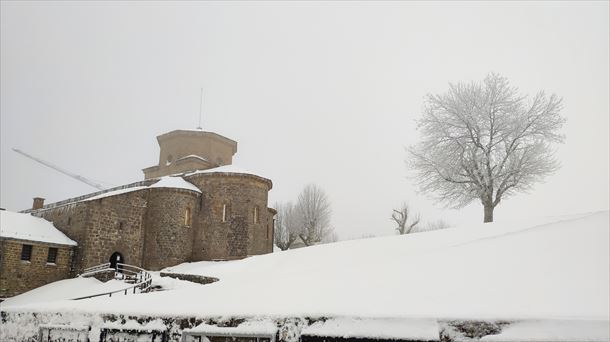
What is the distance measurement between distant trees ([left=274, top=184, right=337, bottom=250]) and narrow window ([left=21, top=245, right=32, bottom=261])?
26.5 meters

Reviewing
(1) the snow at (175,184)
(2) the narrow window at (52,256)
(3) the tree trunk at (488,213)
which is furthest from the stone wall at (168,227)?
(3) the tree trunk at (488,213)

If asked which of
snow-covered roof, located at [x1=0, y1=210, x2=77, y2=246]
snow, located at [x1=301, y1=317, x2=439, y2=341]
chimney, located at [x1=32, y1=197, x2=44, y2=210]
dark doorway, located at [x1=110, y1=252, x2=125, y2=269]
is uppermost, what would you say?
chimney, located at [x1=32, y1=197, x2=44, y2=210]

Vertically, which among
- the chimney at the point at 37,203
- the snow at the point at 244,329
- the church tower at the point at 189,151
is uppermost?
the church tower at the point at 189,151

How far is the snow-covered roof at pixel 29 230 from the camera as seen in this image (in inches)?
968

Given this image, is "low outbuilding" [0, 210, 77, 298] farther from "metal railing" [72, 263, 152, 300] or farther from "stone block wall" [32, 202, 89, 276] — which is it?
"metal railing" [72, 263, 152, 300]

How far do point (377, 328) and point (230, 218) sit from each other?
943 inches

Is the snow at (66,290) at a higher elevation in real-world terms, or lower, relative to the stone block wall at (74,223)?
lower

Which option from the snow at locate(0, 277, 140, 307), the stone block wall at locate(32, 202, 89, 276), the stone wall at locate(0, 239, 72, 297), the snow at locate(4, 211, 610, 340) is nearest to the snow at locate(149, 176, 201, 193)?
the stone block wall at locate(32, 202, 89, 276)

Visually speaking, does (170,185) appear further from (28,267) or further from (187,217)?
(28,267)

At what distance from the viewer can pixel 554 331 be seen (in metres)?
3.77

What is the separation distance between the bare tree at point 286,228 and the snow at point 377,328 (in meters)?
42.6

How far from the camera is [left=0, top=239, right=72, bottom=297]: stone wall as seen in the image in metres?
23.4

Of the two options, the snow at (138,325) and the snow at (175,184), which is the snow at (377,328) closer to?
the snow at (138,325)

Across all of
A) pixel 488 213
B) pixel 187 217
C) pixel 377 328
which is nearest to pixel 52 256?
pixel 187 217
